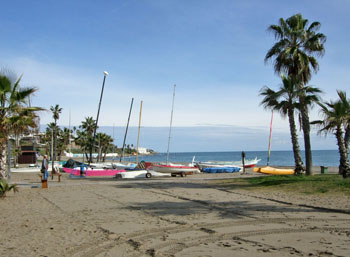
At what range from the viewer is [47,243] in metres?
6.93

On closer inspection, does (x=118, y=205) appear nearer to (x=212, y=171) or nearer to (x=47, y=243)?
(x=47, y=243)

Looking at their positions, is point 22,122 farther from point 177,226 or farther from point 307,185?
point 307,185

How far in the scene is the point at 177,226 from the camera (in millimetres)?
8328

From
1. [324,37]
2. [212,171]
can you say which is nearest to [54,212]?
[324,37]

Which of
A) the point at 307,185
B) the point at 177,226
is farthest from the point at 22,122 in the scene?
the point at 307,185

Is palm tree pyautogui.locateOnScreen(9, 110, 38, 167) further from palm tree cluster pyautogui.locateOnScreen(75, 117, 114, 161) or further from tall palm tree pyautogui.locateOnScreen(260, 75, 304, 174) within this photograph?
palm tree cluster pyautogui.locateOnScreen(75, 117, 114, 161)

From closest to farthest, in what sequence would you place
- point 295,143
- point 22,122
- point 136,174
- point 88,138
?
point 22,122, point 295,143, point 136,174, point 88,138

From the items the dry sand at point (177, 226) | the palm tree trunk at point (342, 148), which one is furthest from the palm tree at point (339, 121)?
the dry sand at point (177, 226)

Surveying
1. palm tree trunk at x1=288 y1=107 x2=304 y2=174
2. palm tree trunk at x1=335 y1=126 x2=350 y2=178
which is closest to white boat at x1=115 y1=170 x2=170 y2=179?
palm tree trunk at x1=288 y1=107 x2=304 y2=174

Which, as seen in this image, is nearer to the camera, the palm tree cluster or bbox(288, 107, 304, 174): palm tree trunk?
bbox(288, 107, 304, 174): palm tree trunk

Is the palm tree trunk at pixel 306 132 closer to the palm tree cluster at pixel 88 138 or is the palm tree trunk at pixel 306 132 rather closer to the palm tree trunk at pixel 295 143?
the palm tree trunk at pixel 295 143

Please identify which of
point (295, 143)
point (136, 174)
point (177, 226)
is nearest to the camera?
point (177, 226)

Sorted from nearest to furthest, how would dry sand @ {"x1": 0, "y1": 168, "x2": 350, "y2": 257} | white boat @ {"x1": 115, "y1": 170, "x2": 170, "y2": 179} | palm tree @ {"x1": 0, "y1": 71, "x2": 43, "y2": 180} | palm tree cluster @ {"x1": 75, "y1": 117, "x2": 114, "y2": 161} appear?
1. dry sand @ {"x1": 0, "y1": 168, "x2": 350, "y2": 257}
2. palm tree @ {"x1": 0, "y1": 71, "x2": 43, "y2": 180}
3. white boat @ {"x1": 115, "y1": 170, "x2": 170, "y2": 179}
4. palm tree cluster @ {"x1": 75, "y1": 117, "x2": 114, "y2": 161}

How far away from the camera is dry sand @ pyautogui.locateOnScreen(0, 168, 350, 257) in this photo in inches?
251
